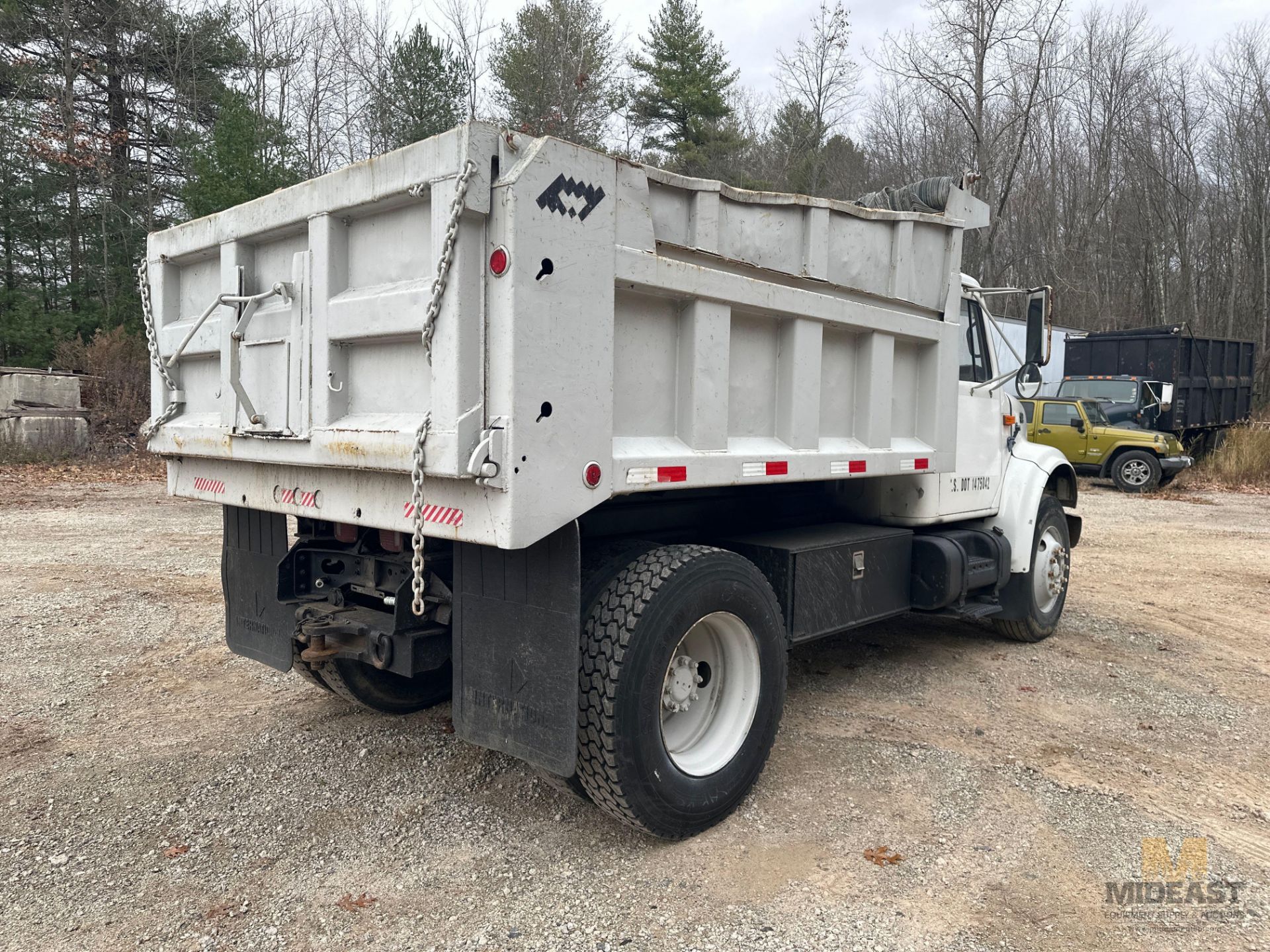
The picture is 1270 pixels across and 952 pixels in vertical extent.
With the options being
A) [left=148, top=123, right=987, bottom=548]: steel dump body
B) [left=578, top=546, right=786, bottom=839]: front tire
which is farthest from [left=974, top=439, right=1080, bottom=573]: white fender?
[left=578, top=546, right=786, bottom=839]: front tire

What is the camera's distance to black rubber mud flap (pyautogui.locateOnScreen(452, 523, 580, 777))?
3027mm

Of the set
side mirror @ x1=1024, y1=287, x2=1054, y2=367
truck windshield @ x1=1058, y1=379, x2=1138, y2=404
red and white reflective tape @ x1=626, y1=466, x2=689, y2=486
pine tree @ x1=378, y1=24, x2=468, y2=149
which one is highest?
pine tree @ x1=378, y1=24, x2=468, y2=149

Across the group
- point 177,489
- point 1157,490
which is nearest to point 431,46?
point 1157,490

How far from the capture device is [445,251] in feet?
9.05

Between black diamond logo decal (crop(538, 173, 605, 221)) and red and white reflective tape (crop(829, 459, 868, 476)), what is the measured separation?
1767 millimetres

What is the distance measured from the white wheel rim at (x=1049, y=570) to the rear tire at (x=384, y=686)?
3920 mm

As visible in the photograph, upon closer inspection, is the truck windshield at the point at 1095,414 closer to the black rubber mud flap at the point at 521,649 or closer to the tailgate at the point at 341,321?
the black rubber mud flap at the point at 521,649

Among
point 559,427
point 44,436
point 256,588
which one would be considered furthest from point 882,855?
point 44,436

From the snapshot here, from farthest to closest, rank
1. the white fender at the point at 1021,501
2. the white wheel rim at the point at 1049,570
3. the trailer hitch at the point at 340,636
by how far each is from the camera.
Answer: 1. the white wheel rim at the point at 1049,570
2. the white fender at the point at 1021,501
3. the trailer hitch at the point at 340,636

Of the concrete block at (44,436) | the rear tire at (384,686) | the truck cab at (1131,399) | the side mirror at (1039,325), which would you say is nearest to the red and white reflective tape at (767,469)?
the rear tire at (384,686)

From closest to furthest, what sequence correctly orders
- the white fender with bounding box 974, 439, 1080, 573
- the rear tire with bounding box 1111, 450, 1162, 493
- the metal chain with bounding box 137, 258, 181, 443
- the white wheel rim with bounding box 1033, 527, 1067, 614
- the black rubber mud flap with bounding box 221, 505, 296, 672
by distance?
the black rubber mud flap with bounding box 221, 505, 296, 672 → the metal chain with bounding box 137, 258, 181, 443 → the white fender with bounding box 974, 439, 1080, 573 → the white wheel rim with bounding box 1033, 527, 1067, 614 → the rear tire with bounding box 1111, 450, 1162, 493

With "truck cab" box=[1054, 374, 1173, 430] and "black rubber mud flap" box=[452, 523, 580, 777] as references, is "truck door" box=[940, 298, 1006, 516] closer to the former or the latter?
"black rubber mud flap" box=[452, 523, 580, 777]

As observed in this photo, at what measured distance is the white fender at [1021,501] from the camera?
5801 millimetres

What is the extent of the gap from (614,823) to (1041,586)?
3943 mm
